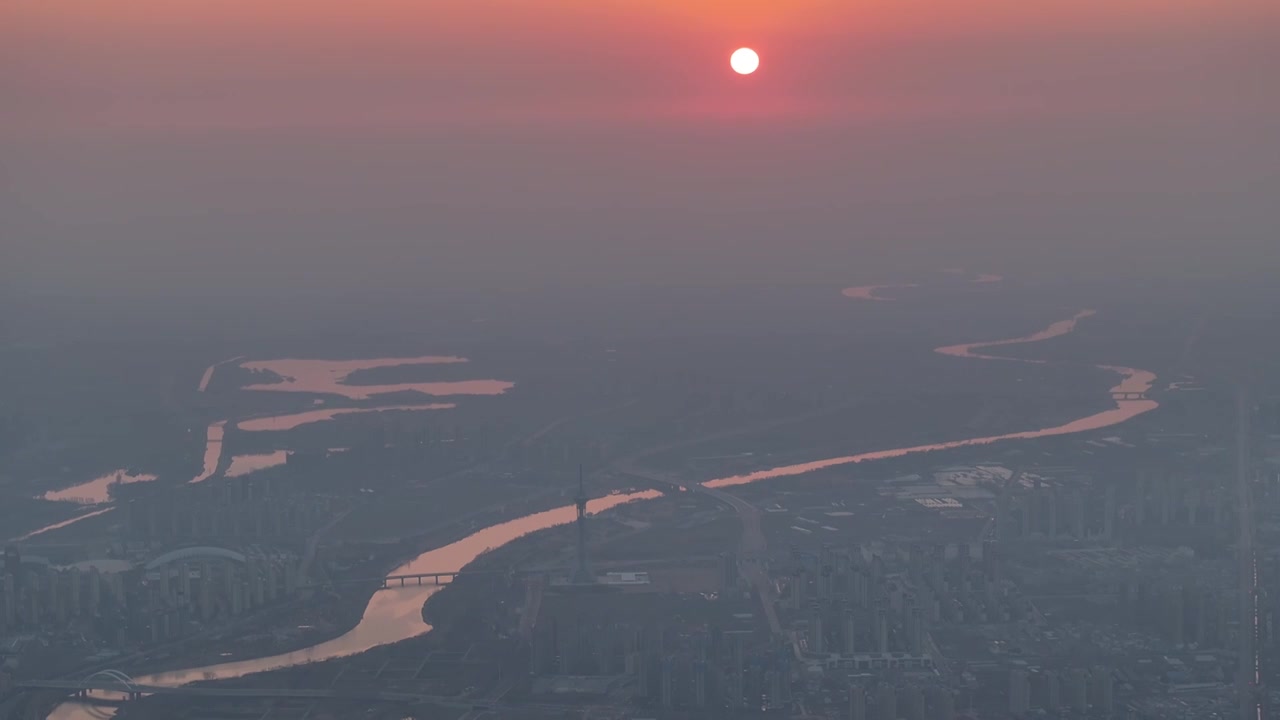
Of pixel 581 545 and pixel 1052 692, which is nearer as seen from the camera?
pixel 1052 692

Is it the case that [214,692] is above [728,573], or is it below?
below

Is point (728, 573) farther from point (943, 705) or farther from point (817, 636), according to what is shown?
point (943, 705)

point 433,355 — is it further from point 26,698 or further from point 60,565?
point 26,698

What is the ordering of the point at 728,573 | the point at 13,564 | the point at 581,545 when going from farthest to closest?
1. the point at 581,545
2. the point at 13,564
3. the point at 728,573

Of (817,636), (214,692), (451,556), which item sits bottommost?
(214,692)

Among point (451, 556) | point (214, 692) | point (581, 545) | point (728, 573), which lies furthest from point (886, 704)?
point (451, 556)

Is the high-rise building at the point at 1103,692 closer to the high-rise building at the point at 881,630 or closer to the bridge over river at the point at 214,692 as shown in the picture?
the high-rise building at the point at 881,630
